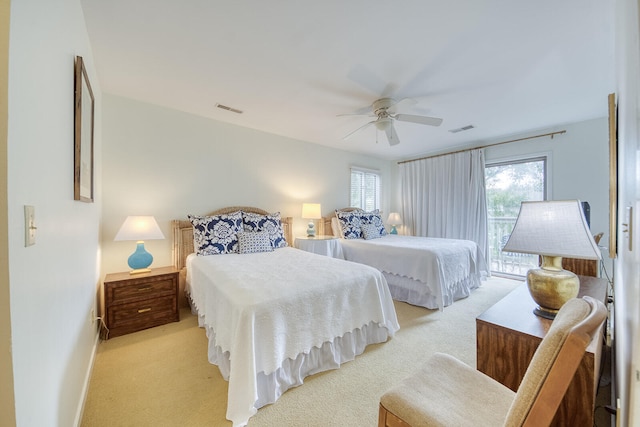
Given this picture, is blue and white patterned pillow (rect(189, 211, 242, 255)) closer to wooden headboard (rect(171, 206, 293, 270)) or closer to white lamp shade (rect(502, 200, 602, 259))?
wooden headboard (rect(171, 206, 293, 270))

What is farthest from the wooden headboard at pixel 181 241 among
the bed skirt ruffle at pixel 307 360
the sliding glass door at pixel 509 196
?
the sliding glass door at pixel 509 196

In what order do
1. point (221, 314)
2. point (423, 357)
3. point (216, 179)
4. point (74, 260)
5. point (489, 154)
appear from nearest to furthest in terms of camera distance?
1. point (74, 260)
2. point (221, 314)
3. point (423, 357)
4. point (216, 179)
5. point (489, 154)

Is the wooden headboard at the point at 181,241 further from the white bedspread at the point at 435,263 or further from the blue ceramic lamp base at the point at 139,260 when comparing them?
the white bedspread at the point at 435,263

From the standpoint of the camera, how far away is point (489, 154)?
4.32m

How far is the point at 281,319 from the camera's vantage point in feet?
5.09

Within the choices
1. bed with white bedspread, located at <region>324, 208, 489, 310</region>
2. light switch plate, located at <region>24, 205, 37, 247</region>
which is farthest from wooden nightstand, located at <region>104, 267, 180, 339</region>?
bed with white bedspread, located at <region>324, 208, 489, 310</region>

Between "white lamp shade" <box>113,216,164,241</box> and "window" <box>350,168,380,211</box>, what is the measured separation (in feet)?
11.5

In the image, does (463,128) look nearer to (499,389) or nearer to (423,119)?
(423,119)

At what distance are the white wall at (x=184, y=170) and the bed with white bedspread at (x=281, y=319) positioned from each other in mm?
1083

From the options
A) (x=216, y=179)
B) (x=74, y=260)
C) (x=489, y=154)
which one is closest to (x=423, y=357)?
(x=74, y=260)

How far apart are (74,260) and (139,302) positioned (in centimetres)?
128

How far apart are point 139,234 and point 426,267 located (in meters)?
3.17

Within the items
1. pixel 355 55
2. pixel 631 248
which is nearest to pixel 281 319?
pixel 631 248

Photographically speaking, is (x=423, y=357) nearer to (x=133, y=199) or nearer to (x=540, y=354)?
(x=540, y=354)
